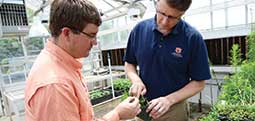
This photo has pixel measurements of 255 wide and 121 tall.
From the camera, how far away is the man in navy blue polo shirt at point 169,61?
1.09 m

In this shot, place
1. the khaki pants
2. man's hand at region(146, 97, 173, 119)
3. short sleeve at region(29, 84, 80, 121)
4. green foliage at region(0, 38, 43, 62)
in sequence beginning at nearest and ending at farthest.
Result: short sleeve at region(29, 84, 80, 121)
man's hand at region(146, 97, 173, 119)
the khaki pants
green foliage at region(0, 38, 43, 62)

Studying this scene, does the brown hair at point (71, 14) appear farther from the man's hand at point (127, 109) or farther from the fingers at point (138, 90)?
the fingers at point (138, 90)

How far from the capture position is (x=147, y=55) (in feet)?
3.83

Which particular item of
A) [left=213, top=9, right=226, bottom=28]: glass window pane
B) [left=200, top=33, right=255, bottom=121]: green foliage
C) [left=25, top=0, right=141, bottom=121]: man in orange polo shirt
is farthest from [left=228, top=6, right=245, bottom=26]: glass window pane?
[left=25, top=0, right=141, bottom=121]: man in orange polo shirt

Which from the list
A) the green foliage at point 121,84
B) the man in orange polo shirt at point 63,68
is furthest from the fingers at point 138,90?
the green foliage at point 121,84

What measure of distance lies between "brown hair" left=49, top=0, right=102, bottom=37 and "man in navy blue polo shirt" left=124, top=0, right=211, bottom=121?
19.1 inches

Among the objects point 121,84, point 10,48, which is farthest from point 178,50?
point 10,48

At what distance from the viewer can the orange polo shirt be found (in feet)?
1.97

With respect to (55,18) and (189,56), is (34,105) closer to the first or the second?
(55,18)

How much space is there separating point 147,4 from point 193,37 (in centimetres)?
340

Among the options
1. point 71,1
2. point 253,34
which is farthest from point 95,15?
point 253,34

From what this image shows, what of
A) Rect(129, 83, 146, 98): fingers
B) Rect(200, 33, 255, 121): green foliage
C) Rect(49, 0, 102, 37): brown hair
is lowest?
Rect(200, 33, 255, 121): green foliage

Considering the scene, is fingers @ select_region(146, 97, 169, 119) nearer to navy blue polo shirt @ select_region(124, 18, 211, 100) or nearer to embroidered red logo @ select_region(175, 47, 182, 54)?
navy blue polo shirt @ select_region(124, 18, 211, 100)

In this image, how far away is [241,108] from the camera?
1.39 m
